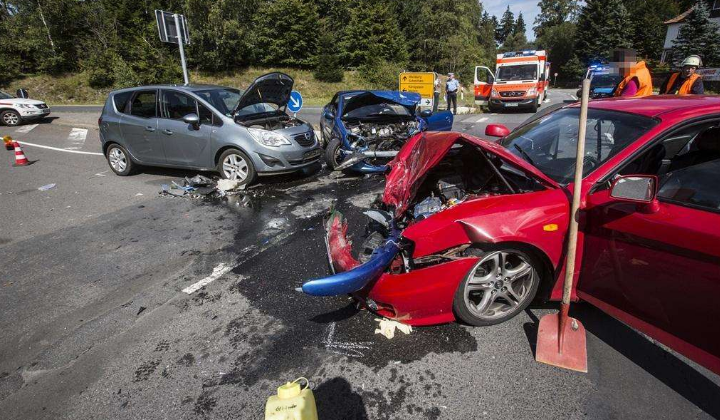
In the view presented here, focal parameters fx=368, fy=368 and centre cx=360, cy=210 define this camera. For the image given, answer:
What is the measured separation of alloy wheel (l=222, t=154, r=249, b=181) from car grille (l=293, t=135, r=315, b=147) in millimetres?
1023

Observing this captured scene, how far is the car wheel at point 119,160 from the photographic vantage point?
7461 mm

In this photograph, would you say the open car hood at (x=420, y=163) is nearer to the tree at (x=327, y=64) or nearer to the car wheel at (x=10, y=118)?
the car wheel at (x=10, y=118)

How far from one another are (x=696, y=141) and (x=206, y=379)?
3814 mm

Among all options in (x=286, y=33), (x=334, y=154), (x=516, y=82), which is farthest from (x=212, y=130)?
(x=286, y=33)

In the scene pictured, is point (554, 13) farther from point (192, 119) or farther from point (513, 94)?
point (192, 119)

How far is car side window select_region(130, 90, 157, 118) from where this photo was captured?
692cm

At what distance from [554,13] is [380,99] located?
84.1 meters

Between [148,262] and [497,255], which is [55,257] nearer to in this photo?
[148,262]

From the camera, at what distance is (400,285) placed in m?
2.58

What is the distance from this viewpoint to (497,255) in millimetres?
2623

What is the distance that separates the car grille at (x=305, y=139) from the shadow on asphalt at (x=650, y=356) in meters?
4.96

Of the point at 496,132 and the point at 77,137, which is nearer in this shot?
the point at 496,132

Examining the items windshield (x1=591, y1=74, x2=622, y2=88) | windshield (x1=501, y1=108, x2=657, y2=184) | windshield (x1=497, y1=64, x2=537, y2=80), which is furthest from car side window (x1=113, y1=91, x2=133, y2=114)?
windshield (x1=591, y1=74, x2=622, y2=88)

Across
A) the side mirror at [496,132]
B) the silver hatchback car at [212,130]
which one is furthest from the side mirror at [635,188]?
the silver hatchback car at [212,130]
